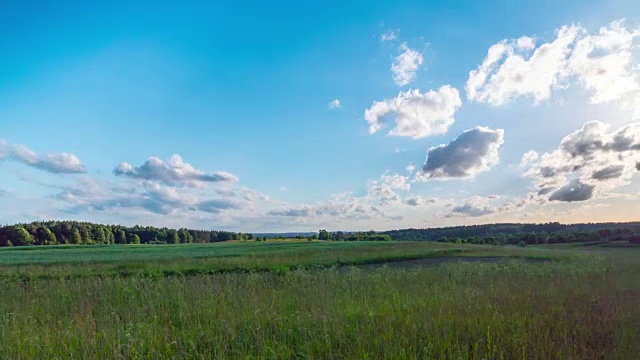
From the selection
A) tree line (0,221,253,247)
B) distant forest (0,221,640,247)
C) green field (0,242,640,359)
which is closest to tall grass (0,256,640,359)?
green field (0,242,640,359)

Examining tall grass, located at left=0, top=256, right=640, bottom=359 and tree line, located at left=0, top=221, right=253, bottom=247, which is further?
tree line, located at left=0, top=221, right=253, bottom=247

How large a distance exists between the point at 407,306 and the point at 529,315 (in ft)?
6.87

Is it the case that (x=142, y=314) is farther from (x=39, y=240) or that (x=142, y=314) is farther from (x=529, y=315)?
(x=39, y=240)

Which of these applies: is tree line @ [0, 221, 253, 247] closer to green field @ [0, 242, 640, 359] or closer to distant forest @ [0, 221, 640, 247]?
distant forest @ [0, 221, 640, 247]

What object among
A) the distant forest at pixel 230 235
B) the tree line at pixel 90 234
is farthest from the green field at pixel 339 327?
the tree line at pixel 90 234

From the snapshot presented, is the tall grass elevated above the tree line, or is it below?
above

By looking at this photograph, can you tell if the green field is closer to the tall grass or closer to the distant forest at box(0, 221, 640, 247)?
the tall grass

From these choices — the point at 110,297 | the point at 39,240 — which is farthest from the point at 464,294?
the point at 39,240

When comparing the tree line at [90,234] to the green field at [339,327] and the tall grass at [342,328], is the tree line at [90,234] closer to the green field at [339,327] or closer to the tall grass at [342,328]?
the green field at [339,327]

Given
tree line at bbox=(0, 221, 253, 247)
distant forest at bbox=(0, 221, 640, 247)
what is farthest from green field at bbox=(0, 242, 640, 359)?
tree line at bbox=(0, 221, 253, 247)

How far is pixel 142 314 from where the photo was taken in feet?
23.6

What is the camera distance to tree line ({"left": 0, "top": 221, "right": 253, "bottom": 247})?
103 meters

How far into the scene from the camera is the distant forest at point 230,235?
8975 cm

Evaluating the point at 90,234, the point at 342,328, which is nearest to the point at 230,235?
the point at 90,234
